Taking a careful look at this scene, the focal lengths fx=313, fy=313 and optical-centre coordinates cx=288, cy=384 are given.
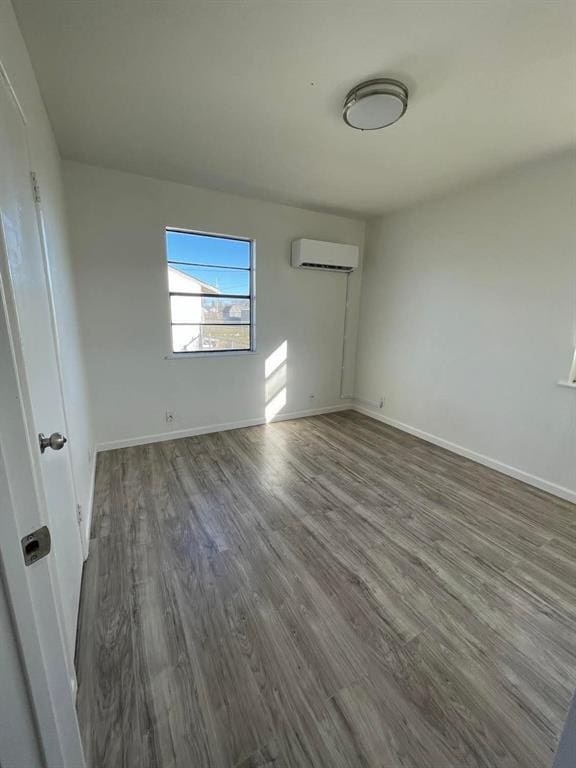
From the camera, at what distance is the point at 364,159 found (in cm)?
246

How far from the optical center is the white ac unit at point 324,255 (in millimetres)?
3609

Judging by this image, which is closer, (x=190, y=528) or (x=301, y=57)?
(x=301, y=57)

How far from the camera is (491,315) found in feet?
9.53

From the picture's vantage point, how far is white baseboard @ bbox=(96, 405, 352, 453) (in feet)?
10.5

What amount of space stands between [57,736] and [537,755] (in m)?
1.44

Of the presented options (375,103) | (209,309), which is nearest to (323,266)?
(209,309)

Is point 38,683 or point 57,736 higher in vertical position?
point 38,683

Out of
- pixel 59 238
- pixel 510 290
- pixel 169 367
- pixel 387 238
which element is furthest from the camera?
pixel 387 238

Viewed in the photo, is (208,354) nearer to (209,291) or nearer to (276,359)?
(209,291)

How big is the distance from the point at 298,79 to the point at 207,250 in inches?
74.5

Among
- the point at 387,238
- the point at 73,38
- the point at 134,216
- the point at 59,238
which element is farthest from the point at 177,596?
the point at 387,238

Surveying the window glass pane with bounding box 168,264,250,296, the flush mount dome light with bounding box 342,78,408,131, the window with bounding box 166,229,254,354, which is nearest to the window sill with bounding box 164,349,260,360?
the window with bounding box 166,229,254,354

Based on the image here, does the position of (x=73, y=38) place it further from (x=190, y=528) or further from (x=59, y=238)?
(x=190, y=528)

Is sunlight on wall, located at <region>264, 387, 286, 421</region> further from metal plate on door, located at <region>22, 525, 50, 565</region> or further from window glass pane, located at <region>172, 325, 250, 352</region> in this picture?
metal plate on door, located at <region>22, 525, 50, 565</region>
